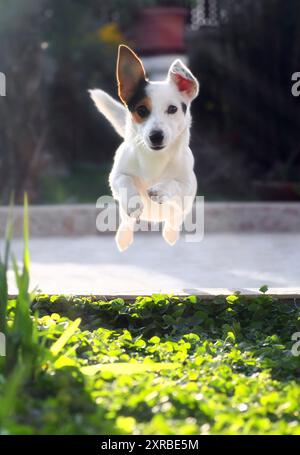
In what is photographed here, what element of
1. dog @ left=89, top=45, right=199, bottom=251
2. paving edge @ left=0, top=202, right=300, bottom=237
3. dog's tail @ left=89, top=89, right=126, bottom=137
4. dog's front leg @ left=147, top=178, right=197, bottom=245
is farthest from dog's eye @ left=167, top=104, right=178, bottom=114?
paving edge @ left=0, top=202, right=300, bottom=237

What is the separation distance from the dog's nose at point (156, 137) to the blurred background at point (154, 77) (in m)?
5.01

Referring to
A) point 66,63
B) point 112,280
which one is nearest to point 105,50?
point 66,63

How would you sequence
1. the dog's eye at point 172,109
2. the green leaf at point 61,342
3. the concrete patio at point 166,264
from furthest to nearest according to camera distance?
1. the concrete patio at point 166,264
2. the dog's eye at point 172,109
3. the green leaf at point 61,342

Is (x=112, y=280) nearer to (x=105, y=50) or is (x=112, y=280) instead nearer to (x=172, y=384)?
(x=172, y=384)

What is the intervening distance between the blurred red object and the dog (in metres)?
6.47

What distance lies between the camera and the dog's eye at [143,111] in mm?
4066

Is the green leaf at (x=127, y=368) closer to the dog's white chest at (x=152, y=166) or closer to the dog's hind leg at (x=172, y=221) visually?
the dog's hind leg at (x=172, y=221)

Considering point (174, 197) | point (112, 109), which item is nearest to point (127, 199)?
point (174, 197)

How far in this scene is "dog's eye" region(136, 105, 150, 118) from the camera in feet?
13.3

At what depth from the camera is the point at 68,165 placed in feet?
36.3

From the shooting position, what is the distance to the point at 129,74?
410 cm

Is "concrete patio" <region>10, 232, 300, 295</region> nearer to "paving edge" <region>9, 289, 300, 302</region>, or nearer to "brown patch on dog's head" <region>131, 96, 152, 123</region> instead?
"paving edge" <region>9, 289, 300, 302</region>

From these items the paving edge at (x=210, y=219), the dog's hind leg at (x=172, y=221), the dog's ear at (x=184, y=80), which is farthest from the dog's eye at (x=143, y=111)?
the paving edge at (x=210, y=219)

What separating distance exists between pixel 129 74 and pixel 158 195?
2.00ft
